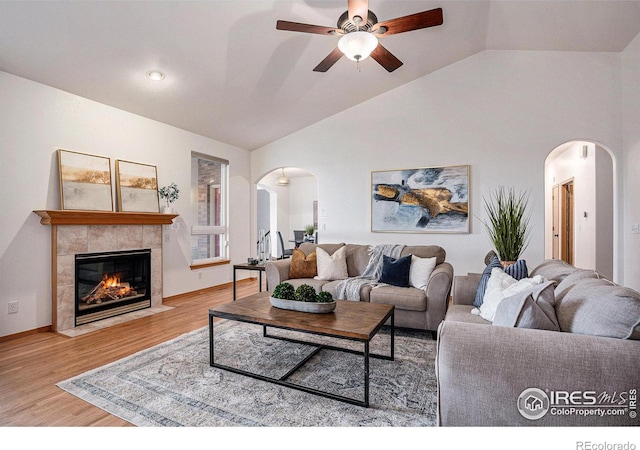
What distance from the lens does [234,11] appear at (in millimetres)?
2904

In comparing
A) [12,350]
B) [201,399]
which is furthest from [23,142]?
[201,399]

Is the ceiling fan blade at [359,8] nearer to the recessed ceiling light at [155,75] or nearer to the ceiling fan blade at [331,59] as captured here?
the ceiling fan blade at [331,59]

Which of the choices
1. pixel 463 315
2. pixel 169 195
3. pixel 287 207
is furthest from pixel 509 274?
pixel 287 207

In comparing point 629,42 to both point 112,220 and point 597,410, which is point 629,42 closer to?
point 597,410

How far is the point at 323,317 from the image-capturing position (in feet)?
7.70

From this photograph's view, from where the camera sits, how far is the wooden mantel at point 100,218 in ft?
10.8

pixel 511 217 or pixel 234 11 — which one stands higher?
pixel 234 11

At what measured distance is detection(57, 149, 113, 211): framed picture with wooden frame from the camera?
348 cm

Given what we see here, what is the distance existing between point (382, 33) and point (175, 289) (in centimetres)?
416

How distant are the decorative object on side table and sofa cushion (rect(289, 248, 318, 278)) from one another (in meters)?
1.42

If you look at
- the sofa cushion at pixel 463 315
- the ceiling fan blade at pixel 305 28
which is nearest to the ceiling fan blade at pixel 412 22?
the ceiling fan blade at pixel 305 28

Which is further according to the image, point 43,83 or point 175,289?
point 175,289

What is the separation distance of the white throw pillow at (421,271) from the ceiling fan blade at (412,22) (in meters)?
2.12

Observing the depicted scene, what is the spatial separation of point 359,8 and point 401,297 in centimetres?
240
